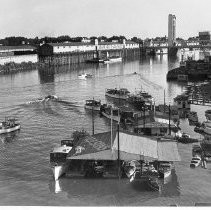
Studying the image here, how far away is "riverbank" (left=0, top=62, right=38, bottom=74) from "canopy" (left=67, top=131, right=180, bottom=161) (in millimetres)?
20526

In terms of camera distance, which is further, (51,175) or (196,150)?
(196,150)

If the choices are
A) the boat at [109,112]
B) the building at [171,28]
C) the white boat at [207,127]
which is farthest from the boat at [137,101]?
the building at [171,28]

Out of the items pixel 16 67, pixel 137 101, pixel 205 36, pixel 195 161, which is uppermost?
pixel 205 36

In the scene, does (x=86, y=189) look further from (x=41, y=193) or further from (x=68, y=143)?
(x=68, y=143)

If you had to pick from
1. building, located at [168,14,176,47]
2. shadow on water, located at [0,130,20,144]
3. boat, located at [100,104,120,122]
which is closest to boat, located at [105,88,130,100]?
boat, located at [100,104,120,122]

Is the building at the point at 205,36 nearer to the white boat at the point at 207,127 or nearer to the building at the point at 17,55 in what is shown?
the building at the point at 17,55

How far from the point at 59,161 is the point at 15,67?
22047 millimetres

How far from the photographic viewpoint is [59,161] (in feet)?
22.3

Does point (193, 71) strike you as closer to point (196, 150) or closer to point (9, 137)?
point (9, 137)

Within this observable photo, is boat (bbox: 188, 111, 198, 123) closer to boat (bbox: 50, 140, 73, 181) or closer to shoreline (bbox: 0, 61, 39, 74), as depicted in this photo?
boat (bbox: 50, 140, 73, 181)

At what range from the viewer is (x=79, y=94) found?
1675 cm

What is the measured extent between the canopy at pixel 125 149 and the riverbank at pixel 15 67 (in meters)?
20.5

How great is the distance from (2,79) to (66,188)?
17379 mm

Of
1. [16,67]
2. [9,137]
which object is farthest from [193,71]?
[9,137]
